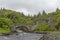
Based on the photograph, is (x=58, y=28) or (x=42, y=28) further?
(x=42, y=28)

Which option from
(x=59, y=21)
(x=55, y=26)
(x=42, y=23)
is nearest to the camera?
(x=59, y=21)

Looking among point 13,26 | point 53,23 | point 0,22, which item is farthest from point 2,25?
point 53,23

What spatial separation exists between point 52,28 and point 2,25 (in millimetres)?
32028

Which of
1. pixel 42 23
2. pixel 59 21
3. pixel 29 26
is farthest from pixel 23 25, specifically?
pixel 59 21

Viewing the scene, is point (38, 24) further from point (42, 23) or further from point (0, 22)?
point (0, 22)

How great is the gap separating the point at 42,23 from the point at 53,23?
11.2m

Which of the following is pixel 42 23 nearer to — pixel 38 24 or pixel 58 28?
pixel 38 24

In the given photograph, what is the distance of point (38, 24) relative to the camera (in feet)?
448

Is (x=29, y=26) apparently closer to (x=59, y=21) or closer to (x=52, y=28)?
(x=52, y=28)

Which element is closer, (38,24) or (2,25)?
(2,25)

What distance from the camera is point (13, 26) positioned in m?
141

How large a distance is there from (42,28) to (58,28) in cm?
1425

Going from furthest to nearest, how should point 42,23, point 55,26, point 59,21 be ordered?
1. point 42,23
2. point 55,26
3. point 59,21

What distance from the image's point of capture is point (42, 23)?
134500 mm
